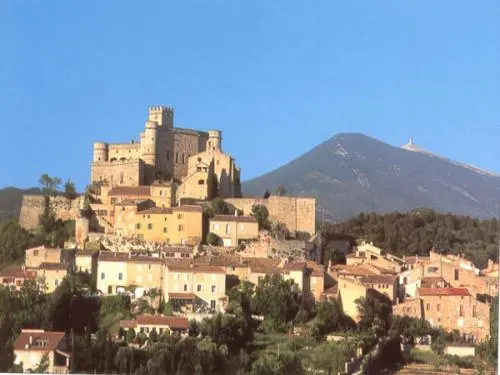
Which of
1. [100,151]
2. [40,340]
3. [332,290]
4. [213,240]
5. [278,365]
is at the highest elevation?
[100,151]

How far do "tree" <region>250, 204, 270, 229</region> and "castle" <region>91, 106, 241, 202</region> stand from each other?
1.21 meters

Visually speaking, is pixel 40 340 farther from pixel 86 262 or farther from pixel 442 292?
pixel 442 292

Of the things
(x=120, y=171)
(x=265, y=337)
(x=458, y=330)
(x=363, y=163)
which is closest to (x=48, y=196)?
(x=120, y=171)

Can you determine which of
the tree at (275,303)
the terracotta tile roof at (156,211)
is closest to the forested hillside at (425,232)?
the terracotta tile roof at (156,211)

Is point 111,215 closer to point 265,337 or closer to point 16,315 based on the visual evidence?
point 16,315

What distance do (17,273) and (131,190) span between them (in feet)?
13.3

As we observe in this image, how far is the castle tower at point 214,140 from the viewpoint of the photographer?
30094 millimetres

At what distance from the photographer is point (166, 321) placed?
21984mm

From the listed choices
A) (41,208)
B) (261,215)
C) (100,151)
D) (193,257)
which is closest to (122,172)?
(100,151)

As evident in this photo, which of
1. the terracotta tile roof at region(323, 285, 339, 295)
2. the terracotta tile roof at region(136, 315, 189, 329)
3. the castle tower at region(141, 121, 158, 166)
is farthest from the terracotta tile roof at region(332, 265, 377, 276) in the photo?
the castle tower at region(141, 121, 158, 166)

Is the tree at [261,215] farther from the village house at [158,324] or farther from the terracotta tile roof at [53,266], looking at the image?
the village house at [158,324]

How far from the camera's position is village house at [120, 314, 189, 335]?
21.7m

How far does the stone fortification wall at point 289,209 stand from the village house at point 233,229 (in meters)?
1.35

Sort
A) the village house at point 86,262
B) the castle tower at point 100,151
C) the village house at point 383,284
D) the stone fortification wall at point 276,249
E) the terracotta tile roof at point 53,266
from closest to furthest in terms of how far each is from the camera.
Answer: the village house at point 383,284, the terracotta tile roof at point 53,266, the village house at point 86,262, the stone fortification wall at point 276,249, the castle tower at point 100,151
